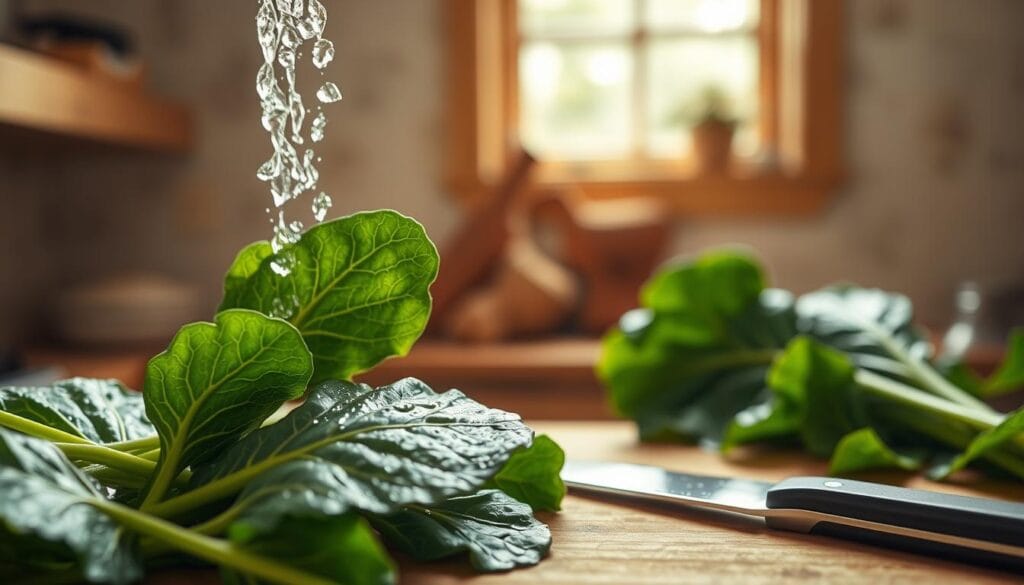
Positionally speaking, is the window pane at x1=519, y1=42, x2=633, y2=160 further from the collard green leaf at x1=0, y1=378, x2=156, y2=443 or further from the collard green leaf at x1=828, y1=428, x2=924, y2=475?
the collard green leaf at x1=0, y1=378, x2=156, y2=443

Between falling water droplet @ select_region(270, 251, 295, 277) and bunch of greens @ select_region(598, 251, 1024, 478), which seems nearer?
falling water droplet @ select_region(270, 251, 295, 277)

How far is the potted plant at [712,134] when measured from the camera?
7.05 feet

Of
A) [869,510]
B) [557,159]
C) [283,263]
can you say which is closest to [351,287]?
[283,263]

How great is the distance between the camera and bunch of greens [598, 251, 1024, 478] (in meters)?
0.73

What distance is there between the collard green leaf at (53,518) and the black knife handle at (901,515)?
0.36 meters

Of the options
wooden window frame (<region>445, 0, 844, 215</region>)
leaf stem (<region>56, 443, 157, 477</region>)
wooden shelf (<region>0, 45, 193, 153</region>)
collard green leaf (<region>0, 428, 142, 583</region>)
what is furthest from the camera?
wooden window frame (<region>445, 0, 844, 215</region>)

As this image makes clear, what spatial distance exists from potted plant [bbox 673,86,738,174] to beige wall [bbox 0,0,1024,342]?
5.4 inches

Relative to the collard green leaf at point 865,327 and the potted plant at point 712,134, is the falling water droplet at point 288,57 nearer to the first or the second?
the collard green leaf at point 865,327

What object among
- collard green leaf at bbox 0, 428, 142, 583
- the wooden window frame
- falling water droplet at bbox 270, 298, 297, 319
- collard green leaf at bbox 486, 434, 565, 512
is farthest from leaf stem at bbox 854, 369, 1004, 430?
the wooden window frame

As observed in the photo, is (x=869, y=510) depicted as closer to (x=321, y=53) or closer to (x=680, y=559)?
(x=680, y=559)

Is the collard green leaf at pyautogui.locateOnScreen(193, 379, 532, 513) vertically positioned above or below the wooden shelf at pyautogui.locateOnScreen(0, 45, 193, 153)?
below

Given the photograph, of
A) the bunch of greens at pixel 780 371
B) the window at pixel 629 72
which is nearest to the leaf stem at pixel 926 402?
the bunch of greens at pixel 780 371

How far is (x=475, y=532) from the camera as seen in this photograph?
0.48 meters

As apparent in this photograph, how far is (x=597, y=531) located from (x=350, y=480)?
0.20 meters
